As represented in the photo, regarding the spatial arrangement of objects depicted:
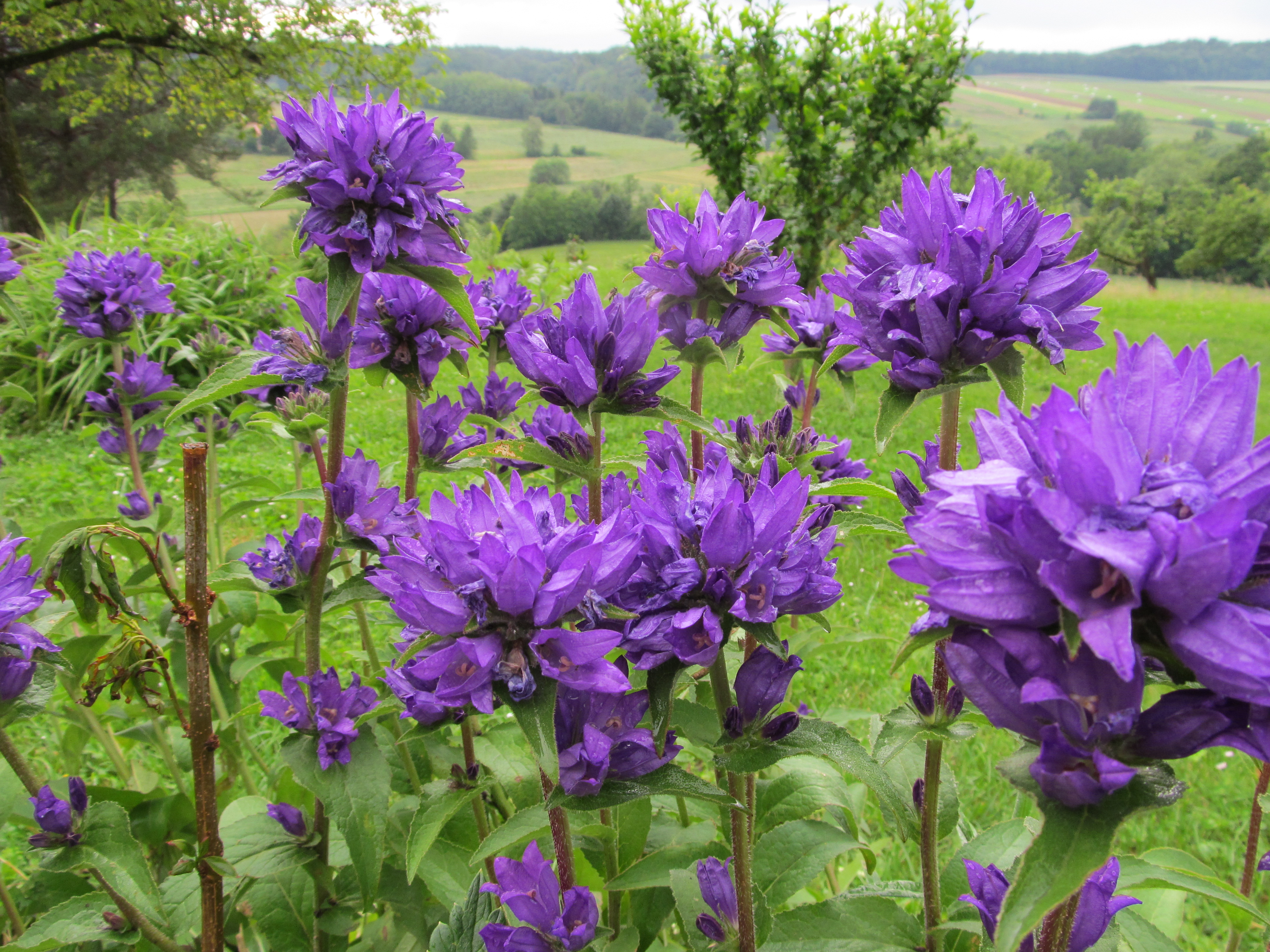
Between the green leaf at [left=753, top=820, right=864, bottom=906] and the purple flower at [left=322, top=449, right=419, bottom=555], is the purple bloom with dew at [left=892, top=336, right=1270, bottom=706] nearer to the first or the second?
the green leaf at [left=753, top=820, right=864, bottom=906]

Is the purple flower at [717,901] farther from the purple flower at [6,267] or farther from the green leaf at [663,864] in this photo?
the purple flower at [6,267]

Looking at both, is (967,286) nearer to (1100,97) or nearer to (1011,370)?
(1011,370)

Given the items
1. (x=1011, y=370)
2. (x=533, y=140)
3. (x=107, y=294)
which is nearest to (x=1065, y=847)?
(x=1011, y=370)

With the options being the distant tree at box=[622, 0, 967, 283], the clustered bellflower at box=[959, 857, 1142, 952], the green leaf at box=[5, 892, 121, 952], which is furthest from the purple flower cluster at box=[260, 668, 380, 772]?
the distant tree at box=[622, 0, 967, 283]

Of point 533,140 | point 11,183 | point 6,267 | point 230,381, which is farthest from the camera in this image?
Answer: point 533,140

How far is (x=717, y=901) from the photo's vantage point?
1358 millimetres

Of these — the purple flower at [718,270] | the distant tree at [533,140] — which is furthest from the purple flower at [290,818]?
the distant tree at [533,140]

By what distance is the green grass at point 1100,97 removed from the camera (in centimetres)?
9269

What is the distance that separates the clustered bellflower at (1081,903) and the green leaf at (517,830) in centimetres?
62

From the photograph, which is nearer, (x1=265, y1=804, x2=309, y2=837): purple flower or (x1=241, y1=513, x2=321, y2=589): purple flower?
(x1=241, y1=513, x2=321, y2=589): purple flower

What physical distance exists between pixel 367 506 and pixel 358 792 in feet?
Result: 2.04

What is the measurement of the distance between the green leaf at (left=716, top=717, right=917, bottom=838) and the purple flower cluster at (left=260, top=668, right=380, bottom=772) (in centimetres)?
97

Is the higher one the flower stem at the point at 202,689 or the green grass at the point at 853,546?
the flower stem at the point at 202,689

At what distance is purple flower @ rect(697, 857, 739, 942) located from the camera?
4.45 feet
